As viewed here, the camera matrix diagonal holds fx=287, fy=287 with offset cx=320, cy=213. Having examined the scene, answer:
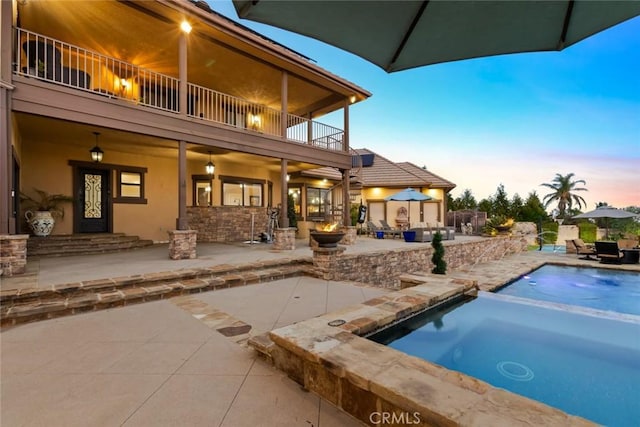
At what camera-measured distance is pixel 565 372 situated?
2.83 m

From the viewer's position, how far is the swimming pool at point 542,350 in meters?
2.50

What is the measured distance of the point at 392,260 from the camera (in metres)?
8.74

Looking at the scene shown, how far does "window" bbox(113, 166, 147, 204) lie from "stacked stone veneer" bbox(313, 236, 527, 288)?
7.11 m

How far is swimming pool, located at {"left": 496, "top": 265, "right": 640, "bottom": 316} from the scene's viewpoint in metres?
6.90

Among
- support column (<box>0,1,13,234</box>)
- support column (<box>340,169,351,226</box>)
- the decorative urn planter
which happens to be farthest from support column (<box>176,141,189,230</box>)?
support column (<box>340,169,351,226</box>)

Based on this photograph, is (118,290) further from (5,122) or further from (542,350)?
(542,350)

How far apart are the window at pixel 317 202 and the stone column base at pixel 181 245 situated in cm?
844

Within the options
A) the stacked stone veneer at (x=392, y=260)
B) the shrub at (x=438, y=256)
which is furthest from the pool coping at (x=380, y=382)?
the shrub at (x=438, y=256)

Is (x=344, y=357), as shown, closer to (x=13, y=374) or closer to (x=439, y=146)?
(x=13, y=374)

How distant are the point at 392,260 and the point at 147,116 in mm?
7602

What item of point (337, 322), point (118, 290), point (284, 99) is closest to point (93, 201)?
point (118, 290)

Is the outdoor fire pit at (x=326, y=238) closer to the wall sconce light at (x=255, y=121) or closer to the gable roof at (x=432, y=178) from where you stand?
the wall sconce light at (x=255, y=121)

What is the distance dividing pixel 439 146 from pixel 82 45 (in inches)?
967

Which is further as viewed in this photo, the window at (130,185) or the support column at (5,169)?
the window at (130,185)
